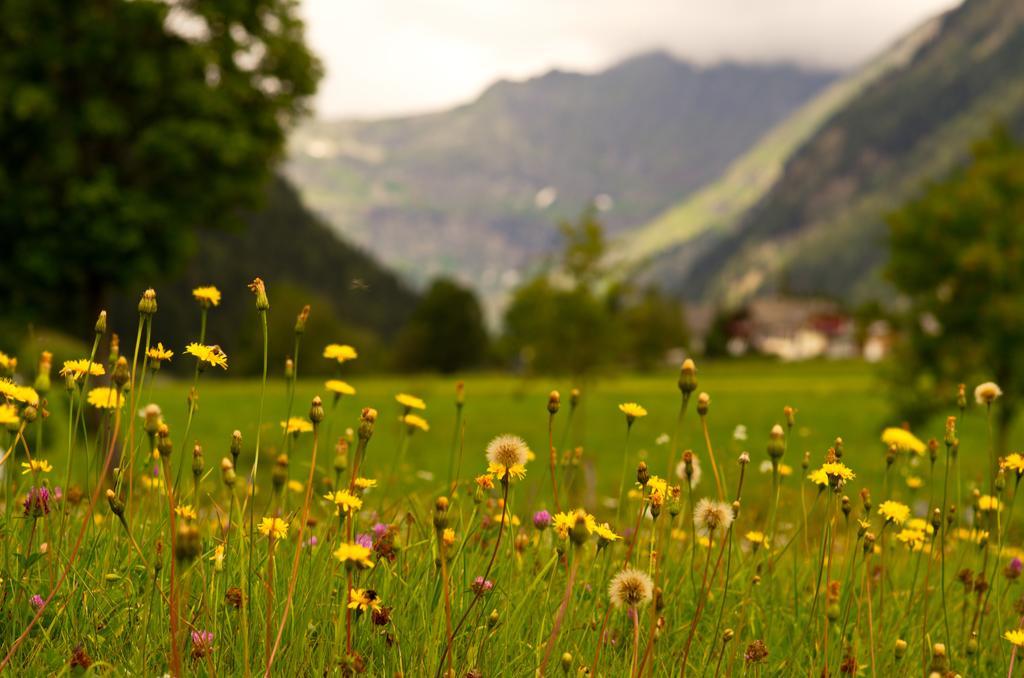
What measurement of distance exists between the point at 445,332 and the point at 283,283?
5028 cm

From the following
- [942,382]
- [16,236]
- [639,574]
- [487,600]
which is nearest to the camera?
[639,574]

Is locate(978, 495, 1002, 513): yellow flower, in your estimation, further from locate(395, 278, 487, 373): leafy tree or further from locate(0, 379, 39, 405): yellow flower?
locate(395, 278, 487, 373): leafy tree

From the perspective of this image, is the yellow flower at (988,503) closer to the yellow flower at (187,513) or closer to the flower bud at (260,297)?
the flower bud at (260,297)

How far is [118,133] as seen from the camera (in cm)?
1639

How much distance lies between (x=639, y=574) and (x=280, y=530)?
117 centimetres

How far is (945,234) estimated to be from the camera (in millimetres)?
14719

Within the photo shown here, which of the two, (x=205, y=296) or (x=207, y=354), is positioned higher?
(x=205, y=296)

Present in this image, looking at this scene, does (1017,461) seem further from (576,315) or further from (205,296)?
(576,315)

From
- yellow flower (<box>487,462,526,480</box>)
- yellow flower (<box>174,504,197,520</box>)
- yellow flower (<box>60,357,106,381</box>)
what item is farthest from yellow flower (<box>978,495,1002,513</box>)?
yellow flower (<box>60,357,106,381</box>)

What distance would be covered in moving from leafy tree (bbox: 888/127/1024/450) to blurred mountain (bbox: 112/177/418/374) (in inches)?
3507

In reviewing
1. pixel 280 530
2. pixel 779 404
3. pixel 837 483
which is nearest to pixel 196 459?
pixel 280 530

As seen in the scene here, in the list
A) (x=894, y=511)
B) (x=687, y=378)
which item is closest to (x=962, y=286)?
(x=894, y=511)

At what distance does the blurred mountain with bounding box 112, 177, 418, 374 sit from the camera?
119 m

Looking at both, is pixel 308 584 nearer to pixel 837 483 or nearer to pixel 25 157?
pixel 837 483
